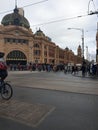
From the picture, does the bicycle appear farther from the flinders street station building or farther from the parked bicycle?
the flinders street station building

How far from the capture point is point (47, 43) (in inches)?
4614

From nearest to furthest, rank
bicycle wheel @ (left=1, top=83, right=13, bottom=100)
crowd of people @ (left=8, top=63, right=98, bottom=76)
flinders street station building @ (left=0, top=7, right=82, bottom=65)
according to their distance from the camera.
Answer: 1. bicycle wheel @ (left=1, top=83, right=13, bottom=100)
2. crowd of people @ (left=8, top=63, right=98, bottom=76)
3. flinders street station building @ (left=0, top=7, right=82, bottom=65)

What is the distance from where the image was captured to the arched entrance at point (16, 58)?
97162mm

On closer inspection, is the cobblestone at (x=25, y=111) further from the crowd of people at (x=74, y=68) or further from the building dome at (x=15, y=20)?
the building dome at (x=15, y=20)

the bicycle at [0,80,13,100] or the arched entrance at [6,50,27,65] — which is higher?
the arched entrance at [6,50,27,65]

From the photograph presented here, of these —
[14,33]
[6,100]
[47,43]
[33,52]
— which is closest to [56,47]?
[47,43]

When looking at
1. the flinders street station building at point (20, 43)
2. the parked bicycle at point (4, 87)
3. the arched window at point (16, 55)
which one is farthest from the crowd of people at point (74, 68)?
the flinders street station building at point (20, 43)

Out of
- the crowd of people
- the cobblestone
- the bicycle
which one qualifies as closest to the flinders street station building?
the crowd of people

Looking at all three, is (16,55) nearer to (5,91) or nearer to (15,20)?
(15,20)

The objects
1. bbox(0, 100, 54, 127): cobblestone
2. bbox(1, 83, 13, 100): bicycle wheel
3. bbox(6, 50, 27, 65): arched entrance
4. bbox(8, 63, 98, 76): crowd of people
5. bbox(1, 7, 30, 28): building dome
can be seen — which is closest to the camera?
bbox(0, 100, 54, 127): cobblestone

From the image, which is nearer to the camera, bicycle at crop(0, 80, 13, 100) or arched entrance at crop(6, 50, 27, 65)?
bicycle at crop(0, 80, 13, 100)

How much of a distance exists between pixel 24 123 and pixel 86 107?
2637mm

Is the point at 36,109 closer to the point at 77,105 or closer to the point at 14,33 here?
the point at 77,105

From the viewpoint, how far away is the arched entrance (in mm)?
97162
